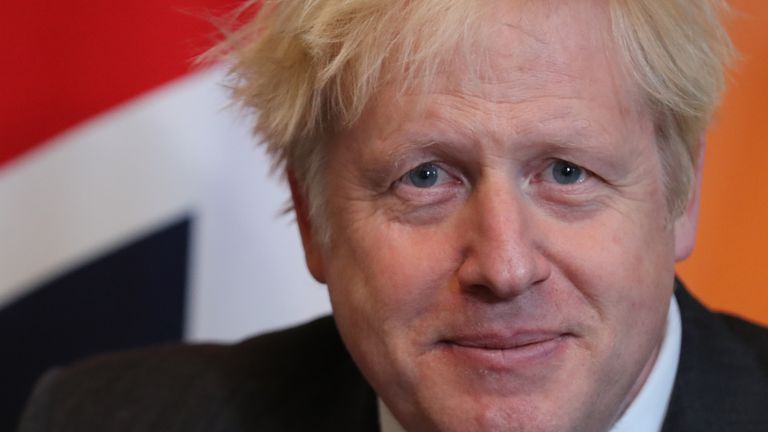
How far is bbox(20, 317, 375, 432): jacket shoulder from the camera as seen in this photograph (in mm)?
1721

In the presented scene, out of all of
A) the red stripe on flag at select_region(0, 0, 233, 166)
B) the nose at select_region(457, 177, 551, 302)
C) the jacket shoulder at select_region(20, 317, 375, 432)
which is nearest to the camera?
the nose at select_region(457, 177, 551, 302)

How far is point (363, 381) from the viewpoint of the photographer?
1.72 metres

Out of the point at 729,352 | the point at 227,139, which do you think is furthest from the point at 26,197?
the point at 729,352

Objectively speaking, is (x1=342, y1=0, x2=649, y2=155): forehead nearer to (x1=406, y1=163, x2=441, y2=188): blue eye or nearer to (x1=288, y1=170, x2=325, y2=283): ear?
(x1=406, y1=163, x2=441, y2=188): blue eye

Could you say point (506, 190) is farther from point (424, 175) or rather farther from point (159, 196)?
point (159, 196)

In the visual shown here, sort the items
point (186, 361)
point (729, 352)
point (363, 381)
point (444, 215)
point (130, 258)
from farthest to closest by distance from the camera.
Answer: point (130, 258) → point (186, 361) → point (363, 381) → point (729, 352) → point (444, 215)

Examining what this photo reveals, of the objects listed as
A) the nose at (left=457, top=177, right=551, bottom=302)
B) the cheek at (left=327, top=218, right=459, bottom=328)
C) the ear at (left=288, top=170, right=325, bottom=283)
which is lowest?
the ear at (left=288, top=170, right=325, bottom=283)

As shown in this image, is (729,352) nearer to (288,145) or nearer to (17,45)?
Answer: (288,145)

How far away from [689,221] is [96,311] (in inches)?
49.8

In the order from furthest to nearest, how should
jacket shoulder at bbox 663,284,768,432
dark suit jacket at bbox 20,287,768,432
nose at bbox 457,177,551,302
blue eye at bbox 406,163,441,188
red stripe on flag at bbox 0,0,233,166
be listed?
red stripe on flag at bbox 0,0,233,166 < dark suit jacket at bbox 20,287,768,432 < jacket shoulder at bbox 663,284,768,432 < blue eye at bbox 406,163,441,188 < nose at bbox 457,177,551,302

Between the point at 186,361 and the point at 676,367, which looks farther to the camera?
the point at 186,361

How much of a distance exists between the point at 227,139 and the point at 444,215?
3.42ft

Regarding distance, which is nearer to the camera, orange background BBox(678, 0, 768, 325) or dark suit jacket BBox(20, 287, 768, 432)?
dark suit jacket BBox(20, 287, 768, 432)

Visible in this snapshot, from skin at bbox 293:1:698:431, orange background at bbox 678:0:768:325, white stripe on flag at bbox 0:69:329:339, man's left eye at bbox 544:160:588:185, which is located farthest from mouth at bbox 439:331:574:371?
white stripe on flag at bbox 0:69:329:339
